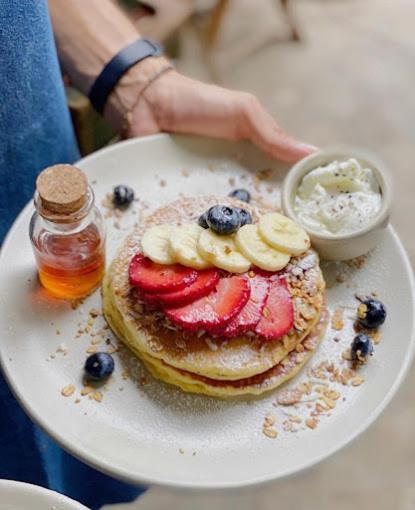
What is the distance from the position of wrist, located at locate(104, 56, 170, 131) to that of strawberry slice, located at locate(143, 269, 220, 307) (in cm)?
46

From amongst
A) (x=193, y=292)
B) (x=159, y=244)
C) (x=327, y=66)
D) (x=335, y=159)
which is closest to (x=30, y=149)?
(x=159, y=244)

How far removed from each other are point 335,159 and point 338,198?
84 mm

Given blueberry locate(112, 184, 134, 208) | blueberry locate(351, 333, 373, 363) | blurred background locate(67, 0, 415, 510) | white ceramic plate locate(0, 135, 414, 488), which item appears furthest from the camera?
blurred background locate(67, 0, 415, 510)

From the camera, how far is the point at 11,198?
134cm

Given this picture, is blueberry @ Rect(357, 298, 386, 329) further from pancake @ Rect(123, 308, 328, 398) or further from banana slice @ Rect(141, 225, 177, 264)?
banana slice @ Rect(141, 225, 177, 264)

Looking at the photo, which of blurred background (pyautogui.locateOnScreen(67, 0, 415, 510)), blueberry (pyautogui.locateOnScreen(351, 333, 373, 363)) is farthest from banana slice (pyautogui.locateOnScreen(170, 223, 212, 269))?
blurred background (pyautogui.locateOnScreen(67, 0, 415, 510))

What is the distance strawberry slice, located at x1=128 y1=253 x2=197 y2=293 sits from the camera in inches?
45.0

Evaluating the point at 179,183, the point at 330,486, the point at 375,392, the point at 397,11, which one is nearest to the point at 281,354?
the point at 375,392

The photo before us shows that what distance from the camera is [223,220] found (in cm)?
118

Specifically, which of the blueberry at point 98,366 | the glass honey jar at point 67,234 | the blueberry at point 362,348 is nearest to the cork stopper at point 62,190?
the glass honey jar at point 67,234

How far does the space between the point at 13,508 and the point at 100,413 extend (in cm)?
29

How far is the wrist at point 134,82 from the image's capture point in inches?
57.6

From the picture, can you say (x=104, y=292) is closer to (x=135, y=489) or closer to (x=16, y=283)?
(x=16, y=283)

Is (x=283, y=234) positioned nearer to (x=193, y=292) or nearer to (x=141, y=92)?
(x=193, y=292)
